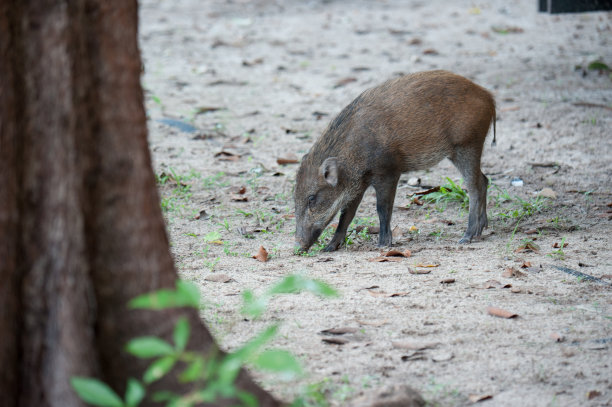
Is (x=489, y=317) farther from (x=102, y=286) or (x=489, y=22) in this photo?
(x=489, y=22)

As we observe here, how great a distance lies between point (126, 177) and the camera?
231cm

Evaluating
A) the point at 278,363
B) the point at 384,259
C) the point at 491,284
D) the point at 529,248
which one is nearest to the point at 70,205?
the point at 278,363

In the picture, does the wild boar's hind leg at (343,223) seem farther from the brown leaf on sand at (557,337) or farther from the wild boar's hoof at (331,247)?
the brown leaf on sand at (557,337)

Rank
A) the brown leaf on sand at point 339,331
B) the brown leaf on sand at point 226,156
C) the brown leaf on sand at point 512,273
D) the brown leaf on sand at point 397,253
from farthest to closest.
Answer: 1. the brown leaf on sand at point 226,156
2. the brown leaf on sand at point 397,253
3. the brown leaf on sand at point 512,273
4. the brown leaf on sand at point 339,331

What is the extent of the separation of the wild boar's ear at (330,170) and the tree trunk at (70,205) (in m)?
3.39

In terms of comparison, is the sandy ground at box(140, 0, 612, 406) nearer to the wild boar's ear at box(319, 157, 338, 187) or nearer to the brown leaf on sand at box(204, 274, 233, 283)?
the brown leaf on sand at box(204, 274, 233, 283)

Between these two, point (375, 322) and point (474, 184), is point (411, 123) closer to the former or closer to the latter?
point (474, 184)

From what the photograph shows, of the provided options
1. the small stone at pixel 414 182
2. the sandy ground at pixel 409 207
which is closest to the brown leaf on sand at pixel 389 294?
the sandy ground at pixel 409 207

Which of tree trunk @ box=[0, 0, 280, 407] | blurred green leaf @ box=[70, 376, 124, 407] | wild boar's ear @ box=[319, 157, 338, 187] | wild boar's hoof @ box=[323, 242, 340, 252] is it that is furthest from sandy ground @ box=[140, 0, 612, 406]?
blurred green leaf @ box=[70, 376, 124, 407]

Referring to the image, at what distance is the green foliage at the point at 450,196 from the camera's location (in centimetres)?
623

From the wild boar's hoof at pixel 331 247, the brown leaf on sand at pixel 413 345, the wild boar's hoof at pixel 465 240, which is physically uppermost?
the brown leaf on sand at pixel 413 345

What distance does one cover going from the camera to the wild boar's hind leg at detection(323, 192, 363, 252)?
224 inches

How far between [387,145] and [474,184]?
735 mm

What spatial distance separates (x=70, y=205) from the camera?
2.16 metres
